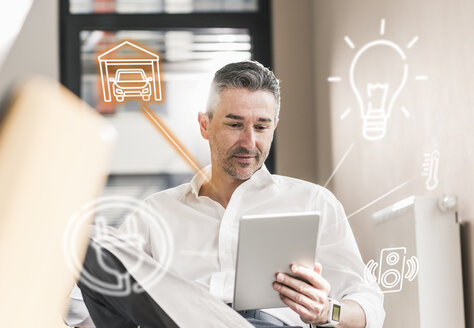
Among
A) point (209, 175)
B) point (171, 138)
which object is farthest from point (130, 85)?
point (209, 175)

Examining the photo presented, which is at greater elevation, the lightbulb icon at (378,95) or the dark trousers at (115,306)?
the lightbulb icon at (378,95)

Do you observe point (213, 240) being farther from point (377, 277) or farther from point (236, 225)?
point (377, 277)

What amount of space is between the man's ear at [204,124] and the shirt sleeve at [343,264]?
25 cm

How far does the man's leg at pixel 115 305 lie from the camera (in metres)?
0.97

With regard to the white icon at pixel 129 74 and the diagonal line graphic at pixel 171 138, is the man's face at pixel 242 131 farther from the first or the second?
the white icon at pixel 129 74

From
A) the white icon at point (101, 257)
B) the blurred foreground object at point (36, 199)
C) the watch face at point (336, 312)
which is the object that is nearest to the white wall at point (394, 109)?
the watch face at point (336, 312)

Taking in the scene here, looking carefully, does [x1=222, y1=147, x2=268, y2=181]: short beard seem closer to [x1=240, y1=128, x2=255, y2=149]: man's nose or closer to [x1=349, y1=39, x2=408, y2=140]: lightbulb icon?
[x1=240, y1=128, x2=255, y2=149]: man's nose

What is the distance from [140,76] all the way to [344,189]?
50 centimetres

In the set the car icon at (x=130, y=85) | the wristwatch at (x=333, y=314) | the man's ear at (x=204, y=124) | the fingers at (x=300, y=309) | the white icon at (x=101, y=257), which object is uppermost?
the car icon at (x=130, y=85)

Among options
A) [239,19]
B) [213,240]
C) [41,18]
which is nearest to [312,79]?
[239,19]

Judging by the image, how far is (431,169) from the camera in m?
1.48

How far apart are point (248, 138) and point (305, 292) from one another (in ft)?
1.09

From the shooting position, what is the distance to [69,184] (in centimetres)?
89

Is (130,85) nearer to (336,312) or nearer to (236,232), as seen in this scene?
(236,232)
